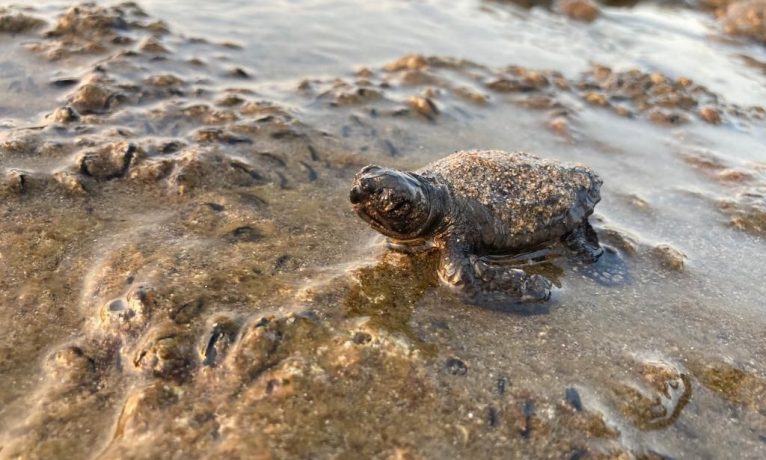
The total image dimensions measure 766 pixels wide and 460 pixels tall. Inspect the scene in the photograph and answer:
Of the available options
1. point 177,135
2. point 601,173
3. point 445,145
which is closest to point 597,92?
point 601,173

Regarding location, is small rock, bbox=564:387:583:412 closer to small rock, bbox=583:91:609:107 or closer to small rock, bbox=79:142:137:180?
small rock, bbox=79:142:137:180

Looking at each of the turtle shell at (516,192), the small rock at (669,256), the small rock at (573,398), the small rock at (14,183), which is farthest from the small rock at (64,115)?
the small rock at (669,256)

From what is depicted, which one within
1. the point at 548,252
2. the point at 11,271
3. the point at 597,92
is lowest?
the point at 11,271

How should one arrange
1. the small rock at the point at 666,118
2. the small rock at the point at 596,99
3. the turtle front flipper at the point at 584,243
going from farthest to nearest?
the small rock at the point at 596,99 < the small rock at the point at 666,118 < the turtle front flipper at the point at 584,243

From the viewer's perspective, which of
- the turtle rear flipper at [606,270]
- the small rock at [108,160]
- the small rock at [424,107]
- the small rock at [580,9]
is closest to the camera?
the turtle rear flipper at [606,270]

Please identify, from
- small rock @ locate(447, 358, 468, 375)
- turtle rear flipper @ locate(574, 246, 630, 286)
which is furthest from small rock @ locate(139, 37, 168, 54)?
small rock @ locate(447, 358, 468, 375)

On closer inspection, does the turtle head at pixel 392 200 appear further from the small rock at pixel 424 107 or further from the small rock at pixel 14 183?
the small rock at pixel 424 107

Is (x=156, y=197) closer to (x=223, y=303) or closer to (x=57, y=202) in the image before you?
(x=57, y=202)
